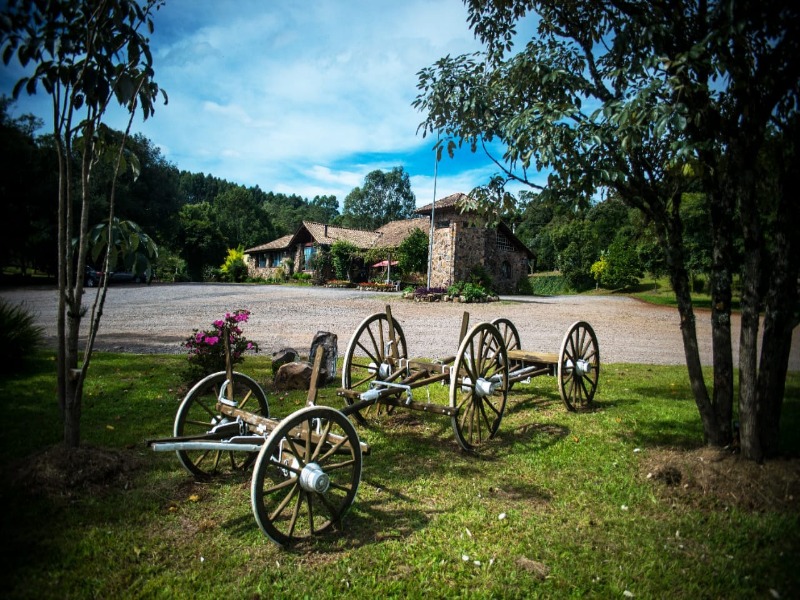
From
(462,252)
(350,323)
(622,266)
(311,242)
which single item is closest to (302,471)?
(350,323)

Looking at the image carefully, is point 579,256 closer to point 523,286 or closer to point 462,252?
point 523,286

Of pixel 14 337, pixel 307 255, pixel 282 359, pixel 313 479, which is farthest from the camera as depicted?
pixel 307 255

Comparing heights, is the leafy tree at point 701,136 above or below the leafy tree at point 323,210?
below

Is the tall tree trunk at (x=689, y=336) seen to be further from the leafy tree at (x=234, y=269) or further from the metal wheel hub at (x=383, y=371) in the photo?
the leafy tree at (x=234, y=269)

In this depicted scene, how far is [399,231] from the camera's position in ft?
123

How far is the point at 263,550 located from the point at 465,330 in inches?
105

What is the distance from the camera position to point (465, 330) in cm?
462

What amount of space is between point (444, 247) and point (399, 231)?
9902mm

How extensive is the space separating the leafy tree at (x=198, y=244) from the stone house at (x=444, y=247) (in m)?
3.68

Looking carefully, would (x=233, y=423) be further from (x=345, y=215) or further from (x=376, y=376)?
(x=345, y=215)

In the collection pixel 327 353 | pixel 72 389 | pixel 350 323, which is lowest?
pixel 350 323

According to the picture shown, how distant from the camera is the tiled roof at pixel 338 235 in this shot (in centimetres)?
3850

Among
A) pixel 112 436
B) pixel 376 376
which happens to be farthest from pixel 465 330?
pixel 112 436

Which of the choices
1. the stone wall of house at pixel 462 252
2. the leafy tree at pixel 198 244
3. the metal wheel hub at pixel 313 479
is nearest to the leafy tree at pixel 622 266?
the stone wall of house at pixel 462 252
